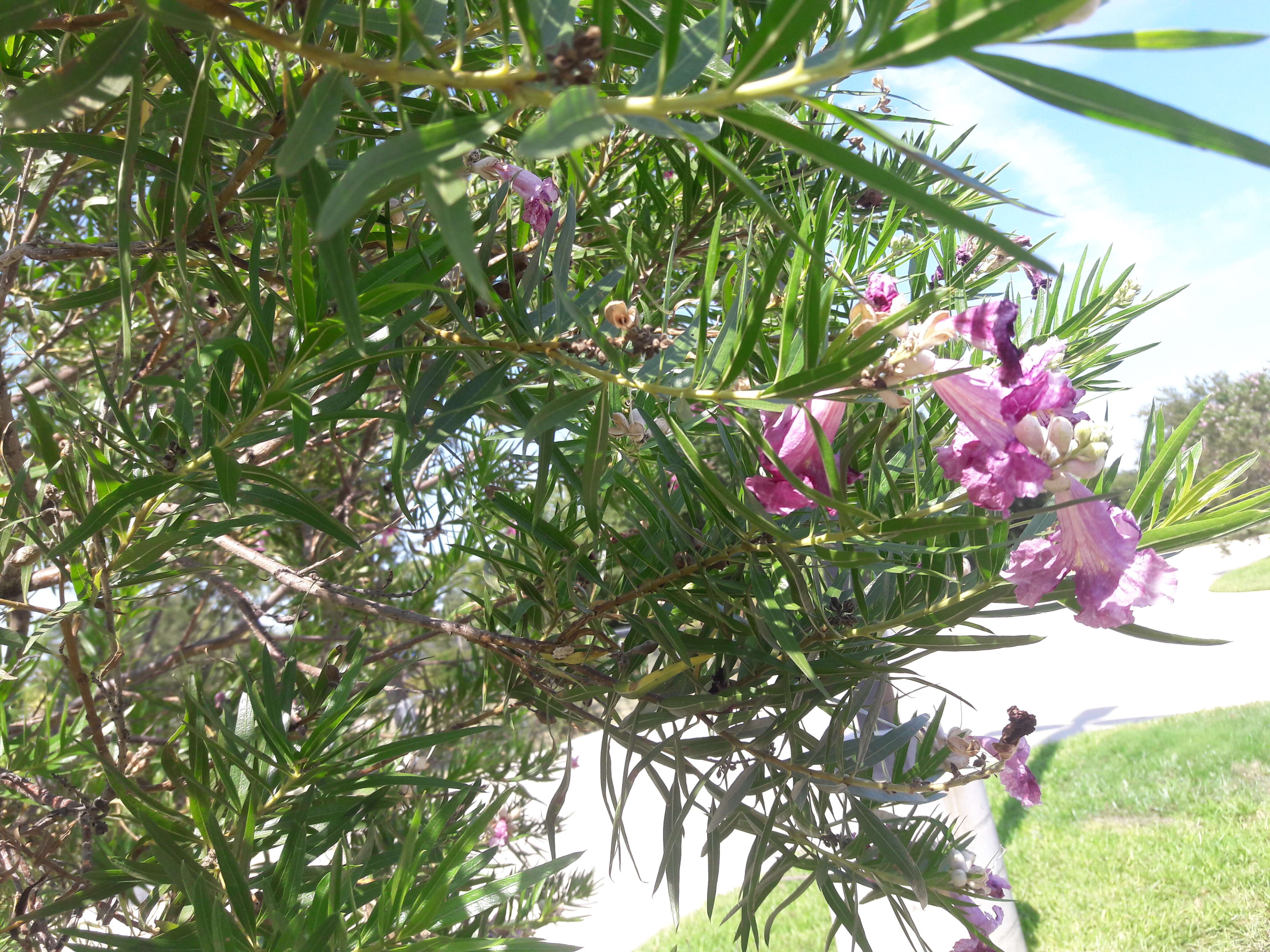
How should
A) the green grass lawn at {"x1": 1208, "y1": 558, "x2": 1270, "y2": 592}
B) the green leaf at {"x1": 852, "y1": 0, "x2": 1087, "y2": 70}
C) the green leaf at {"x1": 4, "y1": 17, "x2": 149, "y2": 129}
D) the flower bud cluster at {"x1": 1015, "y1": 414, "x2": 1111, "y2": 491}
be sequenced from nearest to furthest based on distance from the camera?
the green leaf at {"x1": 852, "y1": 0, "x2": 1087, "y2": 70} → the green leaf at {"x1": 4, "y1": 17, "x2": 149, "y2": 129} → the flower bud cluster at {"x1": 1015, "y1": 414, "x2": 1111, "y2": 491} → the green grass lawn at {"x1": 1208, "y1": 558, "x2": 1270, "y2": 592}

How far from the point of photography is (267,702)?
63 centimetres

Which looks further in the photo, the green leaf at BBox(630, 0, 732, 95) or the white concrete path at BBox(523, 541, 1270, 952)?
the white concrete path at BBox(523, 541, 1270, 952)

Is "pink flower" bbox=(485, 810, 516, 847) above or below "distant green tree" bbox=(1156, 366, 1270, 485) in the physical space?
below

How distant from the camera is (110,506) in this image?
1.44ft

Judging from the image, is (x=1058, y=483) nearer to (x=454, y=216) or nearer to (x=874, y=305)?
(x=874, y=305)

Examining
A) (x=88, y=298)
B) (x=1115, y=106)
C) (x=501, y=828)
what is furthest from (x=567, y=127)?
(x=501, y=828)

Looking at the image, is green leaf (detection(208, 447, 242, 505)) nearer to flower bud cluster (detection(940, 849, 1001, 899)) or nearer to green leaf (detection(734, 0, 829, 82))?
green leaf (detection(734, 0, 829, 82))

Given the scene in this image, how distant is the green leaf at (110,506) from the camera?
44 centimetres

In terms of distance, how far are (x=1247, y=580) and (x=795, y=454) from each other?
35.8 feet

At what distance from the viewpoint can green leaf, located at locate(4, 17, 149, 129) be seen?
1.01ft

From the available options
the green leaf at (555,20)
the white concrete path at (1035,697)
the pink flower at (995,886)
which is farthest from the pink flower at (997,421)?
the white concrete path at (1035,697)

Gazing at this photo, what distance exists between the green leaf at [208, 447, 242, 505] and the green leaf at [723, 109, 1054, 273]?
30cm

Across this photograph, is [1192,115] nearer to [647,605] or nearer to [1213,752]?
[647,605]

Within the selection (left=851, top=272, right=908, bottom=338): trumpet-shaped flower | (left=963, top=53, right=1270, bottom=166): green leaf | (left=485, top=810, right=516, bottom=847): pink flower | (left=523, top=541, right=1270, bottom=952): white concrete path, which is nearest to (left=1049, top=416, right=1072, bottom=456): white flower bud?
(left=851, top=272, right=908, bottom=338): trumpet-shaped flower
